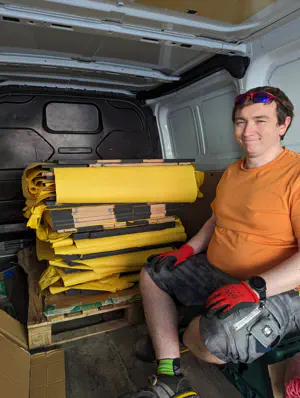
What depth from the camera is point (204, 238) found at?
2154 mm

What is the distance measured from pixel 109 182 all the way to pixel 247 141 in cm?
104

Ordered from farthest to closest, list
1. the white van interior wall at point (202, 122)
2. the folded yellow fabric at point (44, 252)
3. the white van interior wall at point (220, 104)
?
1. the white van interior wall at point (202, 122)
2. the folded yellow fabric at point (44, 252)
3. the white van interior wall at point (220, 104)

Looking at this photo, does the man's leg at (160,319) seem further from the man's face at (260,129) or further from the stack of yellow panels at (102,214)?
the man's face at (260,129)

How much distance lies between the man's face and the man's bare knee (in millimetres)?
1022

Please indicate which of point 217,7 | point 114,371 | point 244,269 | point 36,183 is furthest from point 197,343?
point 217,7

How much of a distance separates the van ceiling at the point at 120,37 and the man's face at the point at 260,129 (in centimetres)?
63

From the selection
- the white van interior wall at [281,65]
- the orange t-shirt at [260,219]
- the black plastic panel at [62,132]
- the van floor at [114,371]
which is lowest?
the van floor at [114,371]

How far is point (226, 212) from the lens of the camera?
6.00 feet

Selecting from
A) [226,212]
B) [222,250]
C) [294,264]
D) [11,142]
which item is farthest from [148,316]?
[11,142]

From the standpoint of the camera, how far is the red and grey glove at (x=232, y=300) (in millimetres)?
1359

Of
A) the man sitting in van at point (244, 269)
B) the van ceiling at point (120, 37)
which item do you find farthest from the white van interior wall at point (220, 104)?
the man sitting in van at point (244, 269)

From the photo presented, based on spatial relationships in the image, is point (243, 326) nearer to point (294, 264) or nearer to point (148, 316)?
point (294, 264)

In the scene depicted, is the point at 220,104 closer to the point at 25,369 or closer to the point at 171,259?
the point at 171,259

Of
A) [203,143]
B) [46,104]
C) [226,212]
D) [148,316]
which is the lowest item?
[148,316]
